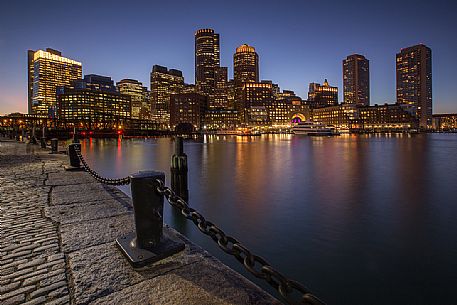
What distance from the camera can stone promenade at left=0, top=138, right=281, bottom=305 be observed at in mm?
2803

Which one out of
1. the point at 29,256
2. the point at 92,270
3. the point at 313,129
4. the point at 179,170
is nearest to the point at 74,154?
the point at 179,170

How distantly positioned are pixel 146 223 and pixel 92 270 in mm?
856

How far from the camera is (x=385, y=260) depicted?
605cm

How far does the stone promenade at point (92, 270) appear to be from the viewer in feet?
9.20

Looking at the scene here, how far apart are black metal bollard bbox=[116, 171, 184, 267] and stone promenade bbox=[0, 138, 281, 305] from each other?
4.8 inches

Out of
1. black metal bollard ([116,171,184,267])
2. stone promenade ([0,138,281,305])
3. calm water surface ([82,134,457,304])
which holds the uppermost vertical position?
black metal bollard ([116,171,184,267])

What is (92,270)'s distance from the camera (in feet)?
11.0

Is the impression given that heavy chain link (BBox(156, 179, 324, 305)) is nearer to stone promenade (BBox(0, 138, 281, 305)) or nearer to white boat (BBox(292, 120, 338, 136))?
stone promenade (BBox(0, 138, 281, 305))

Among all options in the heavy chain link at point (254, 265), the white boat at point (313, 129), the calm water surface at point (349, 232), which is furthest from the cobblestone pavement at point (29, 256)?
the white boat at point (313, 129)

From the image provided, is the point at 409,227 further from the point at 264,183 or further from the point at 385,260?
the point at 264,183

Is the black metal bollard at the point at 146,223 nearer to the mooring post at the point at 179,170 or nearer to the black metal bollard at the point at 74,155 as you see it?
the mooring post at the point at 179,170

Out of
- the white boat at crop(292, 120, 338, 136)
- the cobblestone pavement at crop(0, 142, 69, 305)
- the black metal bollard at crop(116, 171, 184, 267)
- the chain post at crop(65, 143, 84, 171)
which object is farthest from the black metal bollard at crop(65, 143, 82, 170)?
the white boat at crop(292, 120, 338, 136)

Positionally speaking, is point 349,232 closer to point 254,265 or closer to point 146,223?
point 146,223

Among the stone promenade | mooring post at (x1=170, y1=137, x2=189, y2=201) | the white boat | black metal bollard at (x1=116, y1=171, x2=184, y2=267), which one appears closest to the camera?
the stone promenade
